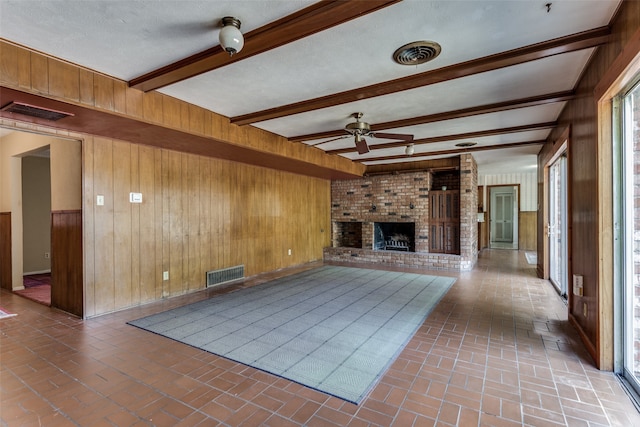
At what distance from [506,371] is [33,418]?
327 cm

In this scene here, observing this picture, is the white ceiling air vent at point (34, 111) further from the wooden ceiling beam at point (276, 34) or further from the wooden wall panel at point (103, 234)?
the wooden ceiling beam at point (276, 34)

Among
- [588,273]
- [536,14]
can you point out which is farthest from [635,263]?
[536,14]

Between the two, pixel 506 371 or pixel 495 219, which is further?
pixel 495 219

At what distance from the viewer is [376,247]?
8.35 meters

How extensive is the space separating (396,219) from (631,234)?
5.64 meters

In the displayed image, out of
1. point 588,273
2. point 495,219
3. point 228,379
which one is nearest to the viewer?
point 228,379

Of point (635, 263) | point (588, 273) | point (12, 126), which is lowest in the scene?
point (588, 273)

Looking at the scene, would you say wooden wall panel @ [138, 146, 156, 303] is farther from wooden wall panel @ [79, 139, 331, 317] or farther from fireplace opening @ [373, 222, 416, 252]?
fireplace opening @ [373, 222, 416, 252]

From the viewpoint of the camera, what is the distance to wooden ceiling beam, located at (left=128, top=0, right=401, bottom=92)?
187 centimetres

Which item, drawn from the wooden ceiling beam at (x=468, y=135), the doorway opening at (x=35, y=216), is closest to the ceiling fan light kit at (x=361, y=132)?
the wooden ceiling beam at (x=468, y=135)

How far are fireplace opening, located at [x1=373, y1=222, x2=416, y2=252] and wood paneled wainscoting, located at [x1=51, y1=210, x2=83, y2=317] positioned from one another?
634 centimetres

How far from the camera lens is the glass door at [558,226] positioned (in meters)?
4.54

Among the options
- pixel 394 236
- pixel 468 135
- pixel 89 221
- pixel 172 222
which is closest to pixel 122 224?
pixel 89 221

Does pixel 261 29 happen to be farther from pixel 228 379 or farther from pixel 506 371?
pixel 506 371
